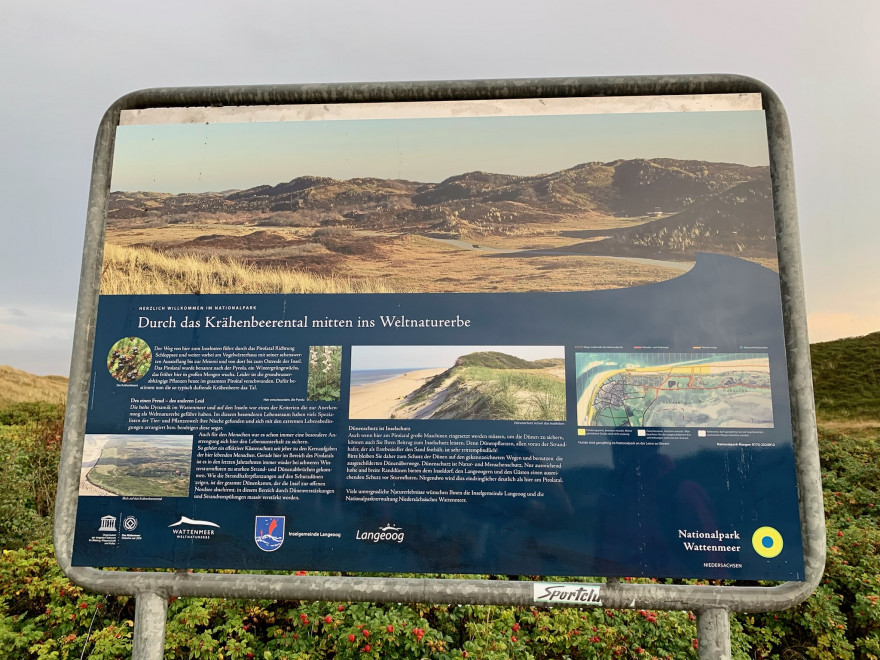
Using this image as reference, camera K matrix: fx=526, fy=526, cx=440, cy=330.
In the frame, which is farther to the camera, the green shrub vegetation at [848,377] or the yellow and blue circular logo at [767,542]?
the green shrub vegetation at [848,377]

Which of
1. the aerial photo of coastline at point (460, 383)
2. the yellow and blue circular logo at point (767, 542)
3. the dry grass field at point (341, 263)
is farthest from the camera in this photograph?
the dry grass field at point (341, 263)

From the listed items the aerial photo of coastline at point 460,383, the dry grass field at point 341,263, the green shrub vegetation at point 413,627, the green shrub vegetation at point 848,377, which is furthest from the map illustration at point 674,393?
the green shrub vegetation at point 848,377

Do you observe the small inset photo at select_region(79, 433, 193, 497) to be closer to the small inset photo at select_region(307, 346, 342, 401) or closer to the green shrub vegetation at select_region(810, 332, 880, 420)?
the small inset photo at select_region(307, 346, 342, 401)

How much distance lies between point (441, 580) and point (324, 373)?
1.19 meters

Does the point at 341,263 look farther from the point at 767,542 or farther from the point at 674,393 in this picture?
the point at 767,542

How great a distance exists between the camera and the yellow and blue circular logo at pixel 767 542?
2553 mm

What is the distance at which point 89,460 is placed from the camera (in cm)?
283

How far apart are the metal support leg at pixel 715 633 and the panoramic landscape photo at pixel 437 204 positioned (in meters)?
1.68

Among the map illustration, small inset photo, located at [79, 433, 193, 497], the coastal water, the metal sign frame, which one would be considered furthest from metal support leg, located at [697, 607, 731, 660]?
small inset photo, located at [79, 433, 193, 497]

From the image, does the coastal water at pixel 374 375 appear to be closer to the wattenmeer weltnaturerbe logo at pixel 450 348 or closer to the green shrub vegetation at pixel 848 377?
the wattenmeer weltnaturerbe logo at pixel 450 348

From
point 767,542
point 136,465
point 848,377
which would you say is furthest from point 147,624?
point 848,377

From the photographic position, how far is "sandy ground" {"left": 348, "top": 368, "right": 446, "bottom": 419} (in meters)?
2.71

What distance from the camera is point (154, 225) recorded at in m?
3.04

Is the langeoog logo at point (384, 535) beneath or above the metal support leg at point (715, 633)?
above
